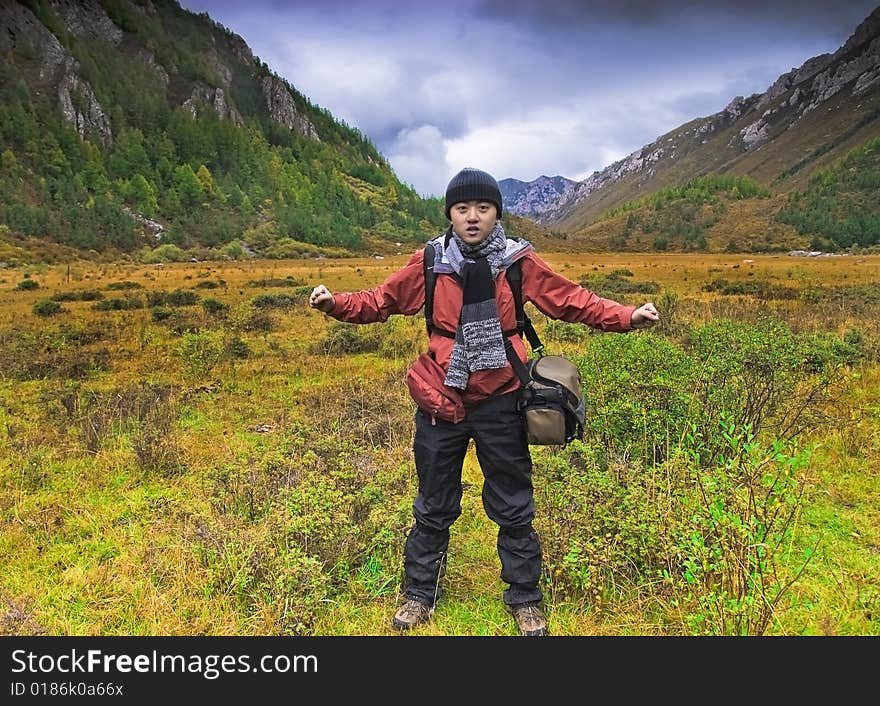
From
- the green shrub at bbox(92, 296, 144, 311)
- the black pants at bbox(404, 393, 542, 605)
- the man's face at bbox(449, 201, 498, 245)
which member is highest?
the man's face at bbox(449, 201, 498, 245)

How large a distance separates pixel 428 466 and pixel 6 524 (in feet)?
11.6

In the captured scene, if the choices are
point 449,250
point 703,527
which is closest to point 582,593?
point 703,527

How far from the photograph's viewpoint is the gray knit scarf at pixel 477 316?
2588 millimetres

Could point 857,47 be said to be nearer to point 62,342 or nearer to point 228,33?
point 228,33

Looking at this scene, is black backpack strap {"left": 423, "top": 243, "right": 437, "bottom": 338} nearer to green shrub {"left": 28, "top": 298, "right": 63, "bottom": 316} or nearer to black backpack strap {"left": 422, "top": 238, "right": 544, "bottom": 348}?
black backpack strap {"left": 422, "top": 238, "right": 544, "bottom": 348}

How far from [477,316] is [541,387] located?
0.47 m

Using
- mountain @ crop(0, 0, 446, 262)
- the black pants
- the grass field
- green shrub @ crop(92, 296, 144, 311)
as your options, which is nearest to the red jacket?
the black pants

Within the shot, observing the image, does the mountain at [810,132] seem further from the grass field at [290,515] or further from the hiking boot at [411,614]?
the hiking boot at [411,614]

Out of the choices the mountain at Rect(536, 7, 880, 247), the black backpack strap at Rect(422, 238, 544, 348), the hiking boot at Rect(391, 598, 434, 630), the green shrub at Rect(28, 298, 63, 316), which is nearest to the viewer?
the black backpack strap at Rect(422, 238, 544, 348)

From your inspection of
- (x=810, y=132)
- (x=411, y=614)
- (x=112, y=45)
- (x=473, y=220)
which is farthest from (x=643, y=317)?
(x=810, y=132)

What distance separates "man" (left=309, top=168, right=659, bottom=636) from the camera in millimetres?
2609

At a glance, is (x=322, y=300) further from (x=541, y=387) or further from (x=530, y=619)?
(x=530, y=619)

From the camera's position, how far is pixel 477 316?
2.60 m

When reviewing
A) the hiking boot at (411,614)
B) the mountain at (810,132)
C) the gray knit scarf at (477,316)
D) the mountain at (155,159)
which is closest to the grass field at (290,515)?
the hiking boot at (411,614)
